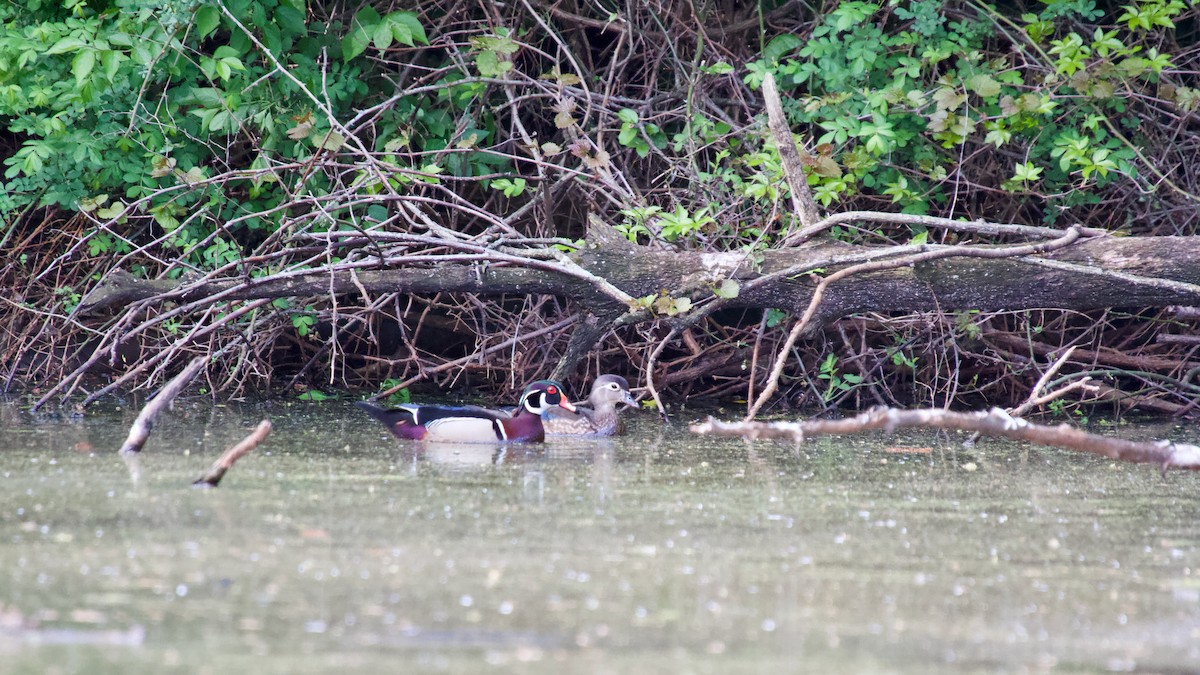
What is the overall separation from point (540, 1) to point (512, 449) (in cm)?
304

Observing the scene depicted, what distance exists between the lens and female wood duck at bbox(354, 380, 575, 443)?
616 centimetres

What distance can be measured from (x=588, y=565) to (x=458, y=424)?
313 cm

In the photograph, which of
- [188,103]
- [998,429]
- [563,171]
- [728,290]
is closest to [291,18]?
[188,103]

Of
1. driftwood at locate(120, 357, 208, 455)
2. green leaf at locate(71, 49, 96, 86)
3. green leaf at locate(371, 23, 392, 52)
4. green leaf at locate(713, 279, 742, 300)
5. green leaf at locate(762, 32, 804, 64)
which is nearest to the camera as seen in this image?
driftwood at locate(120, 357, 208, 455)

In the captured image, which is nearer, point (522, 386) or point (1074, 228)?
point (1074, 228)

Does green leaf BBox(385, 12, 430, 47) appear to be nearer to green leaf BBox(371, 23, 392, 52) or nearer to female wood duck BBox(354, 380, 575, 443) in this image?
green leaf BBox(371, 23, 392, 52)

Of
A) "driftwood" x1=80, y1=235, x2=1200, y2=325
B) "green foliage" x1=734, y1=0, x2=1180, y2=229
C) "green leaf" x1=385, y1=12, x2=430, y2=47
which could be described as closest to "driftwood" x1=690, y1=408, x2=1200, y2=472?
"driftwood" x1=80, y1=235, x2=1200, y2=325

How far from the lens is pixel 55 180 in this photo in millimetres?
7758

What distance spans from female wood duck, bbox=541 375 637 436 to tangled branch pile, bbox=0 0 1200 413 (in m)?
0.30

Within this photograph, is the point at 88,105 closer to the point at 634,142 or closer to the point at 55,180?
the point at 55,180

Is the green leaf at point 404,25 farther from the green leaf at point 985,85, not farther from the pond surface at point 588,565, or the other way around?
the green leaf at point 985,85

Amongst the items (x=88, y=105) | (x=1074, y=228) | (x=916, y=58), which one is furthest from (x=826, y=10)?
(x=88, y=105)

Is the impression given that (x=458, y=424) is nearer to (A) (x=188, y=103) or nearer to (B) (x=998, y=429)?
(A) (x=188, y=103)

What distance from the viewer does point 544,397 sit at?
22.4 ft
